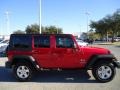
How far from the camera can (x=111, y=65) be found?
Result: 1055 cm

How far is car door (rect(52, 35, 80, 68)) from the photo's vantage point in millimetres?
10688

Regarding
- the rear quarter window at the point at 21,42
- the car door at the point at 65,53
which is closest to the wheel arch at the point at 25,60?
the rear quarter window at the point at 21,42

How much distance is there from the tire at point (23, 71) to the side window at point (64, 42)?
1411 mm

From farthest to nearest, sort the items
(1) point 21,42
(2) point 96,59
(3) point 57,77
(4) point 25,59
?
1. (3) point 57,77
2. (1) point 21,42
3. (4) point 25,59
4. (2) point 96,59

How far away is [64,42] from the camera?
10.8m

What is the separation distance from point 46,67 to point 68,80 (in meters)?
0.99

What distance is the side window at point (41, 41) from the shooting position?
1083cm

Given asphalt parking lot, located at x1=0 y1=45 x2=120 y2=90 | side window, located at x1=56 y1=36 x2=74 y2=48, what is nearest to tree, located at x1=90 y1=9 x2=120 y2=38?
asphalt parking lot, located at x1=0 y1=45 x2=120 y2=90

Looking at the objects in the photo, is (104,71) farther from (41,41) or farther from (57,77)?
(41,41)

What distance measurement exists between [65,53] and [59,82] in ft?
3.62

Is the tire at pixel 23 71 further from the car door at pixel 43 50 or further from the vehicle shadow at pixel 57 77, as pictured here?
the car door at pixel 43 50

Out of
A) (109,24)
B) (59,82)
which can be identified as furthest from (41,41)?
(109,24)

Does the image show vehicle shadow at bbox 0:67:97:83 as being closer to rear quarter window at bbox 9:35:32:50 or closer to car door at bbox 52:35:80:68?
car door at bbox 52:35:80:68

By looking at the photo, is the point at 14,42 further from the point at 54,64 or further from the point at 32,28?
the point at 32,28
